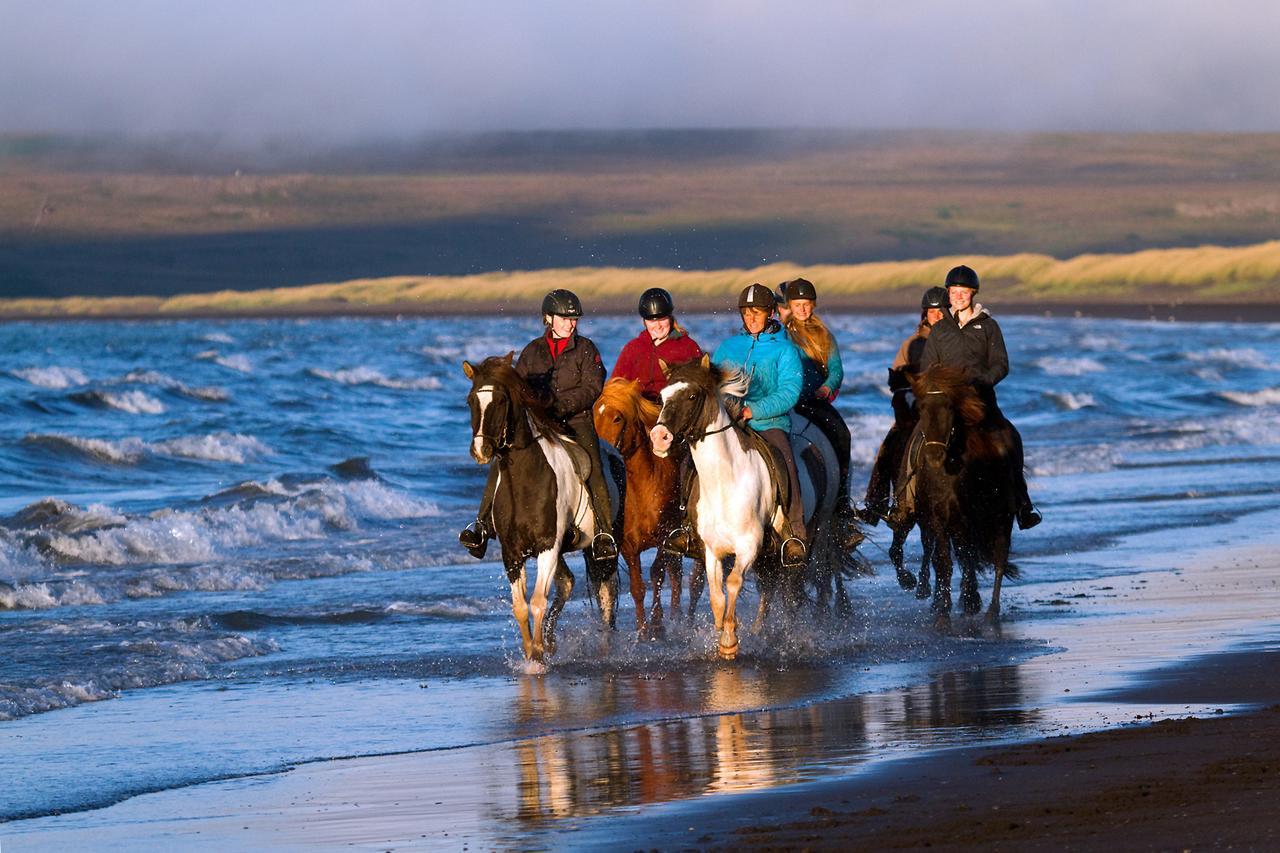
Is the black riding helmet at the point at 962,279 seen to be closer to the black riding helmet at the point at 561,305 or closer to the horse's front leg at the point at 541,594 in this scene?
the black riding helmet at the point at 561,305

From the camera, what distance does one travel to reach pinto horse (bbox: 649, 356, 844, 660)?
10.5 metres

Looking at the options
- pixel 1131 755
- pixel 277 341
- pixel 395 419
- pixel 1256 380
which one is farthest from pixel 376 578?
pixel 277 341

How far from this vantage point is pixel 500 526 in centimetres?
A: 1110

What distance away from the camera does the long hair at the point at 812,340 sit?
1282 cm

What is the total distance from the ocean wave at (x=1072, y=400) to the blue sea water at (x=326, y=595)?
1.47 meters

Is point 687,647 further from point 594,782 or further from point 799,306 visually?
point 594,782

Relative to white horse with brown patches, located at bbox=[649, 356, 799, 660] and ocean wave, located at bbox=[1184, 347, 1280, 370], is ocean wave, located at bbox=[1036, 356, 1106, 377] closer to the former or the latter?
ocean wave, located at bbox=[1184, 347, 1280, 370]

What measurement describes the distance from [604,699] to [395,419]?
95.9 ft

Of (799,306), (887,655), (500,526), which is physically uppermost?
(799,306)

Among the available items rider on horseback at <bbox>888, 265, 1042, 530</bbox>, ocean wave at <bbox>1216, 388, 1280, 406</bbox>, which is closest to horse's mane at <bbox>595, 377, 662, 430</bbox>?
rider on horseback at <bbox>888, 265, 1042, 530</bbox>

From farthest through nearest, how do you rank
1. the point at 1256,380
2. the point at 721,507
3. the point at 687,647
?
the point at 1256,380
the point at 687,647
the point at 721,507

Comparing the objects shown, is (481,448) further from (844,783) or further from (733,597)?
(844,783)

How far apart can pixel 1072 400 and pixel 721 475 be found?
34.4 meters

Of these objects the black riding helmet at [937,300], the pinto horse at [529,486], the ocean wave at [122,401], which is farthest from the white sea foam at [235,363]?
the pinto horse at [529,486]
